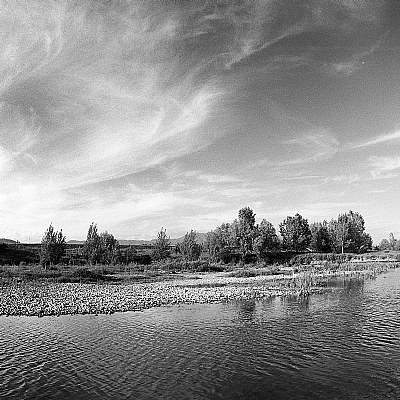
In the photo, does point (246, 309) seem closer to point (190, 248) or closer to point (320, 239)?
point (190, 248)

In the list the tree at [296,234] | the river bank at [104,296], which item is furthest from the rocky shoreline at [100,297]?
the tree at [296,234]

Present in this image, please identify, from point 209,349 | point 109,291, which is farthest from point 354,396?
point 109,291

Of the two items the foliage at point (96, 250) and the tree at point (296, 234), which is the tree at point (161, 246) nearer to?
the foliage at point (96, 250)

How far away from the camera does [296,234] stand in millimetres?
149125

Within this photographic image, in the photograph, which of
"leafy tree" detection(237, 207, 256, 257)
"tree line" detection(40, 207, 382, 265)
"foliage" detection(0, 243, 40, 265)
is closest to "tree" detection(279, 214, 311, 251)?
"tree line" detection(40, 207, 382, 265)

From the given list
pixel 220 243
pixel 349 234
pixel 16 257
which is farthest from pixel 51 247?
pixel 349 234

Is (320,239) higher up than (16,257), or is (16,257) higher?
(320,239)

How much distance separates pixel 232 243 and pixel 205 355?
94707 millimetres

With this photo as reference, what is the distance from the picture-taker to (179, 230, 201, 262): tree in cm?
11700

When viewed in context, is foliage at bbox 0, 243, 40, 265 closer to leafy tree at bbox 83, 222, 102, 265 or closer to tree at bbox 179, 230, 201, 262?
leafy tree at bbox 83, 222, 102, 265

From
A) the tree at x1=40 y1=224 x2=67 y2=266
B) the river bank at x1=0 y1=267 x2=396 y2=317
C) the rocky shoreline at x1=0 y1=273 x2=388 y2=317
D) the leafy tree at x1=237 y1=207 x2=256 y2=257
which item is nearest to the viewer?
the rocky shoreline at x1=0 y1=273 x2=388 y2=317

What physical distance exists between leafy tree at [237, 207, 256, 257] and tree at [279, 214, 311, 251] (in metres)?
26.7

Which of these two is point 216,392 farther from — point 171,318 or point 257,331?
point 171,318

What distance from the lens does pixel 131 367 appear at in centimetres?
2203
